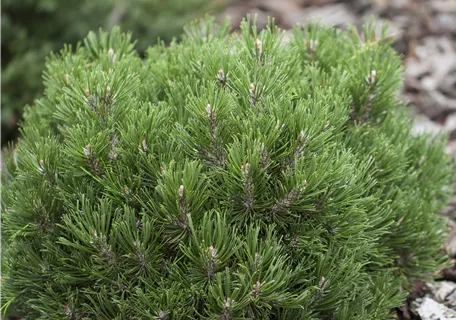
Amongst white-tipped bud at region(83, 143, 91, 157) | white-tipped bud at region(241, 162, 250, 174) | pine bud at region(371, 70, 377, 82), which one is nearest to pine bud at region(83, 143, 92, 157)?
white-tipped bud at region(83, 143, 91, 157)

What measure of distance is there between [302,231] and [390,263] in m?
0.63

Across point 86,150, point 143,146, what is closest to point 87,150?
point 86,150

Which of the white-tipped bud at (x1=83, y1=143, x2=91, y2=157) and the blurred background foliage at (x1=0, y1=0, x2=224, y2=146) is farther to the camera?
the blurred background foliage at (x1=0, y1=0, x2=224, y2=146)

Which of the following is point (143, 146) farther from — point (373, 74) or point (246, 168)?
point (373, 74)

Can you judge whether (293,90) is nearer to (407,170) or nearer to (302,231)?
(302,231)

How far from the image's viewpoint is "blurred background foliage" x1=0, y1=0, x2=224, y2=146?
15.4ft

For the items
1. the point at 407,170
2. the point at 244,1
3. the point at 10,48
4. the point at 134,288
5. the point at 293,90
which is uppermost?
the point at 244,1

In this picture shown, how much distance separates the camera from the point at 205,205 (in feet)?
6.40

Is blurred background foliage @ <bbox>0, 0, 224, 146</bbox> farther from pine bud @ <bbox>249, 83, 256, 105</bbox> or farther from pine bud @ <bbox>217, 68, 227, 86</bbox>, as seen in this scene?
pine bud @ <bbox>249, 83, 256, 105</bbox>

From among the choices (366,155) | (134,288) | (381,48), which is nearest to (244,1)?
(381,48)

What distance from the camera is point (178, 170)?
6.12 ft

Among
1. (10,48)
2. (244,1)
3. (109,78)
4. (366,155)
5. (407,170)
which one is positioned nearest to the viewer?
(109,78)

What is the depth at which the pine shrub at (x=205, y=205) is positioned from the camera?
1871mm

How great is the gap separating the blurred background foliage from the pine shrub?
8.76ft
